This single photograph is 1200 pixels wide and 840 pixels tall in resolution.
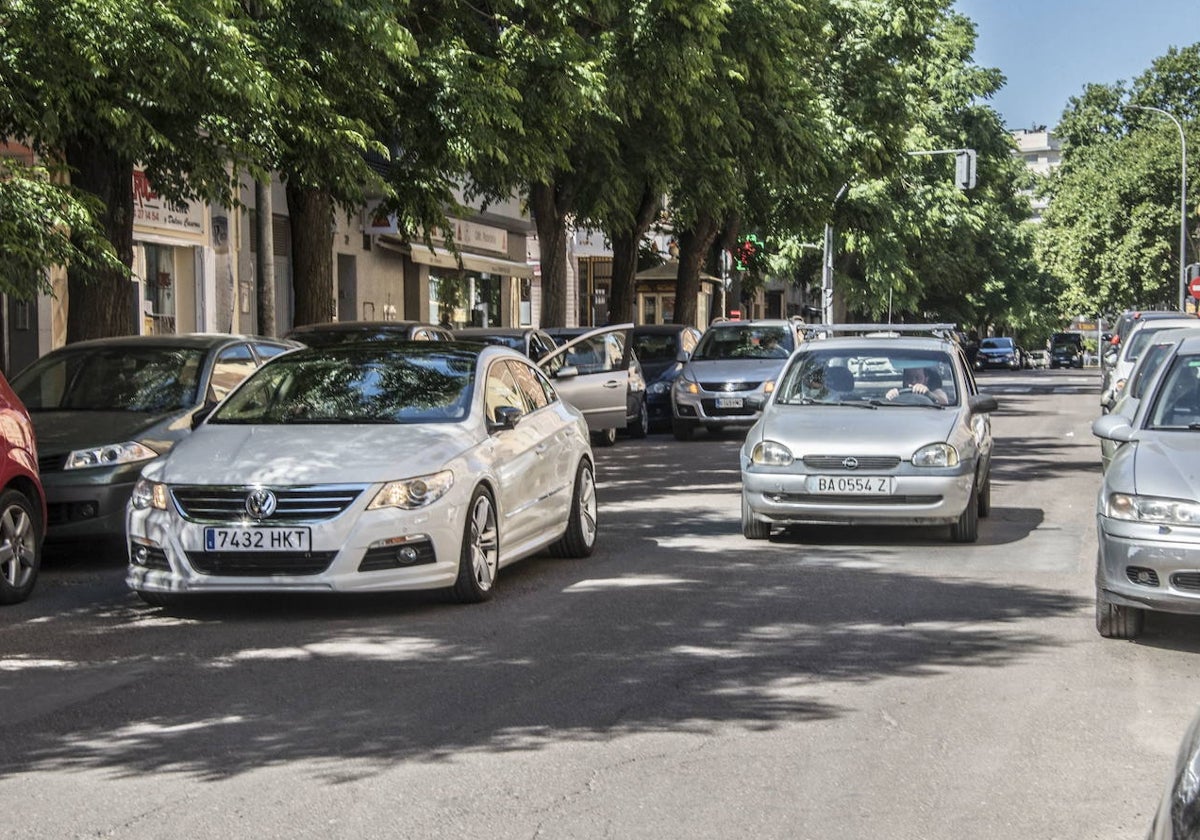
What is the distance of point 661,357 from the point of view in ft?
96.8

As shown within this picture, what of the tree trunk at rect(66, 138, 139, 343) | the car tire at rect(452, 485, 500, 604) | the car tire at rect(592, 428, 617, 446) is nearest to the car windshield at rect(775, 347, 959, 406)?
the car tire at rect(452, 485, 500, 604)

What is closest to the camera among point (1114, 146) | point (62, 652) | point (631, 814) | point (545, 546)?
point (631, 814)

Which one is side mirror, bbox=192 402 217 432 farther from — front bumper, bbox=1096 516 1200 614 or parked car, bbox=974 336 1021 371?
parked car, bbox=974 336 1021 371

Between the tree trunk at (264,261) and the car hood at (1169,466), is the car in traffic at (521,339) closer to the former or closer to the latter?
the tree trunk at (264,261)

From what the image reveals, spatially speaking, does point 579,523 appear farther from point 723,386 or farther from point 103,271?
point 723,386

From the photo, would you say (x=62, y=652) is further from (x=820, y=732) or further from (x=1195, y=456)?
(x=1195, y=456)

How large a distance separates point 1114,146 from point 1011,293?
7.60m

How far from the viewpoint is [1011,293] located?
76562 millimetres

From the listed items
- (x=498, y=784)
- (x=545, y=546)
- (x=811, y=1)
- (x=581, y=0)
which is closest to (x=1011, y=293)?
(x=811, y=1)

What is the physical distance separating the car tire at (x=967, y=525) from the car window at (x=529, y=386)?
2.96m

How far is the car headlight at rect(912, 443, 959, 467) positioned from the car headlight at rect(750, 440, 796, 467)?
832mm

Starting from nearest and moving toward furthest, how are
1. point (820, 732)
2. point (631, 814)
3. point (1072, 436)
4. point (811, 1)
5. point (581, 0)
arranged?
point (631, 814) → point (820, 732) → point (581, 0) → point (1072, 436) → point (811, 1)

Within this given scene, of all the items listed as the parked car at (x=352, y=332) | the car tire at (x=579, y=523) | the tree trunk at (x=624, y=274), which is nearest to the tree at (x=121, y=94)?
the parked car at (x=352, y=332)

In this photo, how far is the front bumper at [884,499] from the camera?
12359 mm
